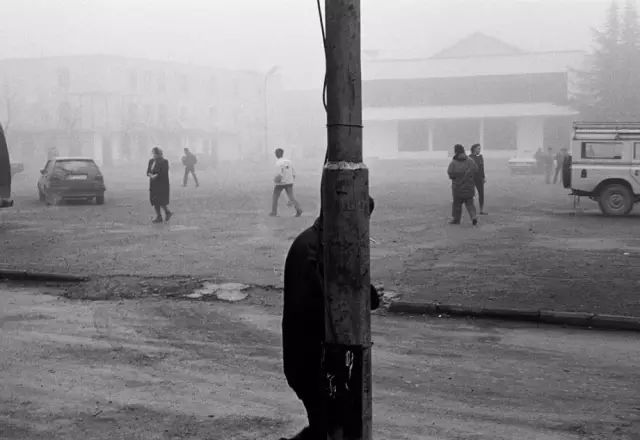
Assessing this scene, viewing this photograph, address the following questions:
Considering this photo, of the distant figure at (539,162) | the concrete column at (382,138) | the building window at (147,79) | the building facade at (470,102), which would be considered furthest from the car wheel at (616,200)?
the building window at (147,79)

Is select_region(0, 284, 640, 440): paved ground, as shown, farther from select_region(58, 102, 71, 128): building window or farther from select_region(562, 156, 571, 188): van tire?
select_region(58, 102, 71, 128): building window

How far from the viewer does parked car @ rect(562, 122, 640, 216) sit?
18859 millimetres

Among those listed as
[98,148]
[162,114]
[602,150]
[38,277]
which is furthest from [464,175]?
[162,114]

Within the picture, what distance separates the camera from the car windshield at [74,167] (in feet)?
79.3

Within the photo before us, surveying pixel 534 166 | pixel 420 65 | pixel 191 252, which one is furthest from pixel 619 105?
pixel 191 252

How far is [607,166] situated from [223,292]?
12341 mm

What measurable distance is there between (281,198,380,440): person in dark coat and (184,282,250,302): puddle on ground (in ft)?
19.2

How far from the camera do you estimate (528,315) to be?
28.1ft

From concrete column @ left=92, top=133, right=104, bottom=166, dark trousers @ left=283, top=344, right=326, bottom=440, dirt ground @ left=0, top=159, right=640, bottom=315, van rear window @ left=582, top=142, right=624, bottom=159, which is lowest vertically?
dirt ground @ left=0, top=159, right=640, bottom=315

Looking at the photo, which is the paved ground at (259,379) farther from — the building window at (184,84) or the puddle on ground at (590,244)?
the building window at (184,84)

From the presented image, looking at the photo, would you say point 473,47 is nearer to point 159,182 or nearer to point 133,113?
point 133,113

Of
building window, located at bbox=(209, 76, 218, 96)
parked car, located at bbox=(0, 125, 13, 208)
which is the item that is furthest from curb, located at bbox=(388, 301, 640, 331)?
building window, located at bbox=(209, 76, 218, 96)

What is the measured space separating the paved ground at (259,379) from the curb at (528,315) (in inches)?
8.8

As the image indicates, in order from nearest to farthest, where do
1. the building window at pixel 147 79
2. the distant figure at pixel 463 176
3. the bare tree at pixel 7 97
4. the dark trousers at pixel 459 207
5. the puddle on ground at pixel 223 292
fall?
the puddle on ground at pixel 223 292
the distant figure at pixel 463 176
the dark trousers at pixel 459 207
the bare tree at pixel 7 97
the building window at pixel 147 79
